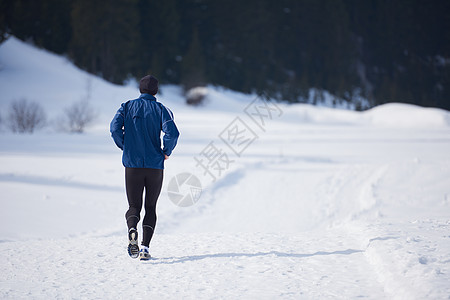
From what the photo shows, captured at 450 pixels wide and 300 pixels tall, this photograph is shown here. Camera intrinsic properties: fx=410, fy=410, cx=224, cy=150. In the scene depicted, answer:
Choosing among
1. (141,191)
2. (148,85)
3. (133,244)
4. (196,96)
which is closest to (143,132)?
(148,85)

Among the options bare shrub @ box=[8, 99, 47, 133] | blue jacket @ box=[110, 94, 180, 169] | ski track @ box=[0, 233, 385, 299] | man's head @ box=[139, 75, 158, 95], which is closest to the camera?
ski track @ box=[0, 233, 385, 299]

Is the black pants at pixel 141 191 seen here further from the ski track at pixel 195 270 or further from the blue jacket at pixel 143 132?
the ski track at pixel 195 270

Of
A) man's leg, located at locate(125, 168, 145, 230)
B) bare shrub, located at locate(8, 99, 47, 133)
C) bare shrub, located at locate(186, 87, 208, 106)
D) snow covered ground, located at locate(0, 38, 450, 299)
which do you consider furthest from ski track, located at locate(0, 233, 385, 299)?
bare shrub, located at locate(186, 87, 208, 106)

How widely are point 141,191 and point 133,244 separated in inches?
20.6

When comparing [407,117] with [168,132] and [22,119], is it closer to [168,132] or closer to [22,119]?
[22,119]

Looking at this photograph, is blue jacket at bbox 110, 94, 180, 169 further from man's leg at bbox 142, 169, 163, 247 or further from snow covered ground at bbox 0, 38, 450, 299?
snow covered ground at bbox 0, 38, 450, 299

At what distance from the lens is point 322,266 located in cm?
371

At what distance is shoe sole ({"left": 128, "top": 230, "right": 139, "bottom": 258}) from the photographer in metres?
3.84

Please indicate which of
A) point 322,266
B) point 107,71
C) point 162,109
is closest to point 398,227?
point 322,266

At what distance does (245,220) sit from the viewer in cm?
732

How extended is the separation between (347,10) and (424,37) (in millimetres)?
10939

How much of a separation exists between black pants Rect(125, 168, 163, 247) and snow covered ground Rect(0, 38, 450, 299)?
0.40m

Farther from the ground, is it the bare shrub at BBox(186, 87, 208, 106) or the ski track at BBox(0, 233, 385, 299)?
the bare shrub at BBox(186, 87, 208, 106)

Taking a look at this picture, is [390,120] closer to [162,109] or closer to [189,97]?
[189,97]
